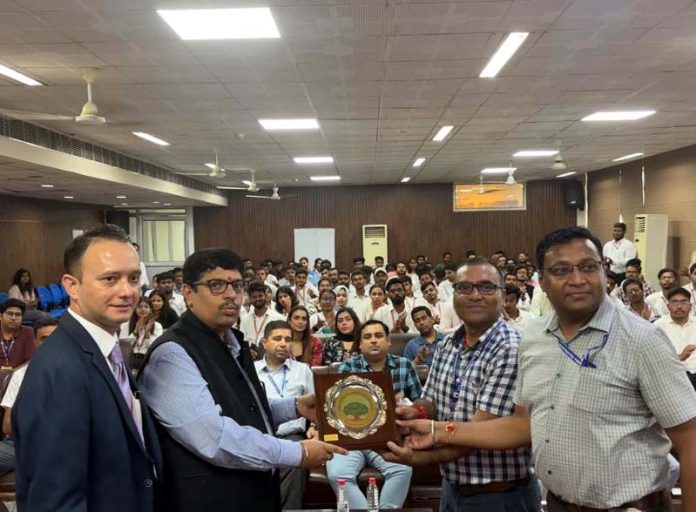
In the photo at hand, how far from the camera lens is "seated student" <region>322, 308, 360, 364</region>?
17.7 ft

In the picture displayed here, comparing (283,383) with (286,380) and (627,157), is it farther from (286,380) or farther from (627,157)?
(627,157)

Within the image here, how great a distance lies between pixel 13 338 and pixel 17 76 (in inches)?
97.5

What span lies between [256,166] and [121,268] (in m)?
10.8

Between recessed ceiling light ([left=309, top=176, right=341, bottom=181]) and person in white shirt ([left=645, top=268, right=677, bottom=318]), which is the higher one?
recessed ceiling light ([left=309, top=176, right=341, bottom=181])

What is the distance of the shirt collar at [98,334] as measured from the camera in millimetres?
1643

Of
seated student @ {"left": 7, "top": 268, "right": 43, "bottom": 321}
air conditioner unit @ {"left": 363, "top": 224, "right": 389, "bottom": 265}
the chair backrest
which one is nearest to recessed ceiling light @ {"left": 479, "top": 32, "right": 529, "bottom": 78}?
seated student @ {"left": 7, "top": 268, "right": 43, "bottom": 321}

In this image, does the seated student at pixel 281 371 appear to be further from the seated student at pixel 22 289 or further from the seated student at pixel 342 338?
the seated student at pixel 22 289

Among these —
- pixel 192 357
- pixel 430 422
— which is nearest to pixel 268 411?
pixel 192 357

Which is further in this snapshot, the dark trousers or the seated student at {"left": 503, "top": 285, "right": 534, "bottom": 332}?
the seated student at {"left": 503, "top": 285, "right": 534, "bottom": 332}

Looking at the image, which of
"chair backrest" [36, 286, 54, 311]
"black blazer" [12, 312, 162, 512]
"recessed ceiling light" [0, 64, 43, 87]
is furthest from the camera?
"chair backrest" [36, 286, 54, 311]

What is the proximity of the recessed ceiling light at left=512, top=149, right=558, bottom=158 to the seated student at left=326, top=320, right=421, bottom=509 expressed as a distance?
8081mm

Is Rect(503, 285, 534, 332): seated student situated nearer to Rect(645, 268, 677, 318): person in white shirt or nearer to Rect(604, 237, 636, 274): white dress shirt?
Rect(645, 268, 677, 318): person in white shirt

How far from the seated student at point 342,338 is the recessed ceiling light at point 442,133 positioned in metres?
3.93

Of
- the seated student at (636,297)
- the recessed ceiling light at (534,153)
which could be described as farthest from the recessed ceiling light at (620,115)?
the recessed ceiling light at (534,153)
